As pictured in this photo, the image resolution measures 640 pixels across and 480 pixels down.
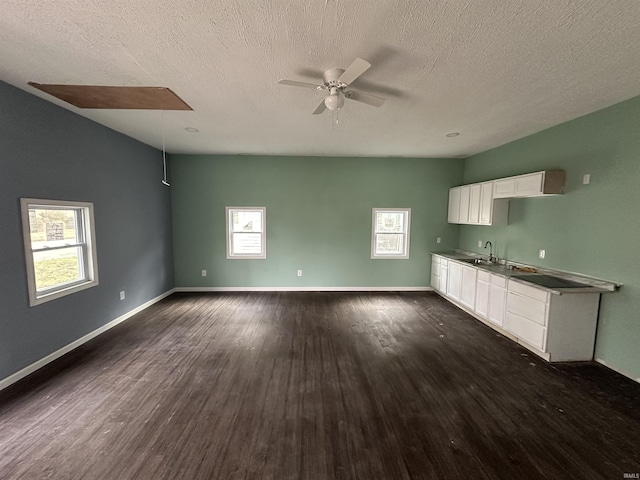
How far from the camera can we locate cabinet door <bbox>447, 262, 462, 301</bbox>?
467cm

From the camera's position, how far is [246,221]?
5582mm

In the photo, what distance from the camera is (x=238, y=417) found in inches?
83.4

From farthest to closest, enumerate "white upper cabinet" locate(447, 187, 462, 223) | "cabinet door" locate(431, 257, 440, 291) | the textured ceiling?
1. "cabinet door" locate(431, 257, 440, 291)
2. "white upper cabinet" locate(447, 187, 462, 223)
3. the textured ceiling

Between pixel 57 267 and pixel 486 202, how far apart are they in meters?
6.28

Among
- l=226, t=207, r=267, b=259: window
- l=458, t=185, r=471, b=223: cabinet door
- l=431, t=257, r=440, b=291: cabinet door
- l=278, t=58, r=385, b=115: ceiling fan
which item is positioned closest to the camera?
l=278, t=58, r=385, b=115: ceiling fan

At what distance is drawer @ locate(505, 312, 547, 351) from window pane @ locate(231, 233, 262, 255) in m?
4.56

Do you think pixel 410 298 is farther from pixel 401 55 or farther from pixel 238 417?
pixel 401 55

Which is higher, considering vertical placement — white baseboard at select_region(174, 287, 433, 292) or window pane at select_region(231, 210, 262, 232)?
window pane at select_region(231, 210, 262, 232)

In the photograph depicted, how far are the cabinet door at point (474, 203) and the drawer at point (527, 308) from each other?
165cm

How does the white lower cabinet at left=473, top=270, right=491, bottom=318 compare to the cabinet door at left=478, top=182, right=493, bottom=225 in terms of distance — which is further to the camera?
the cabinet door at left=478, top=182, right=493, bottom=225

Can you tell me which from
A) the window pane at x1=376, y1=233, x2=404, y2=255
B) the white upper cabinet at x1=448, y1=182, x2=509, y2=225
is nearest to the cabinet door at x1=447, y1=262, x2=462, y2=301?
the white upper cabinet at x1=448, y1=182, x2=509, y2=225

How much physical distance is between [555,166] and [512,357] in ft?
8.60

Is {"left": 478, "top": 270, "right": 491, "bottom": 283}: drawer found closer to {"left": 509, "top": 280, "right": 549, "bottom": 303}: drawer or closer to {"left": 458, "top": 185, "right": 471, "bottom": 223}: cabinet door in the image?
{"left": 509, "top": 280, "right": 549, "bottom": 303}: drawer

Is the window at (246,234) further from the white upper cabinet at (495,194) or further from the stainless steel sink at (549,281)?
the stainless steel sink at (549,281)
